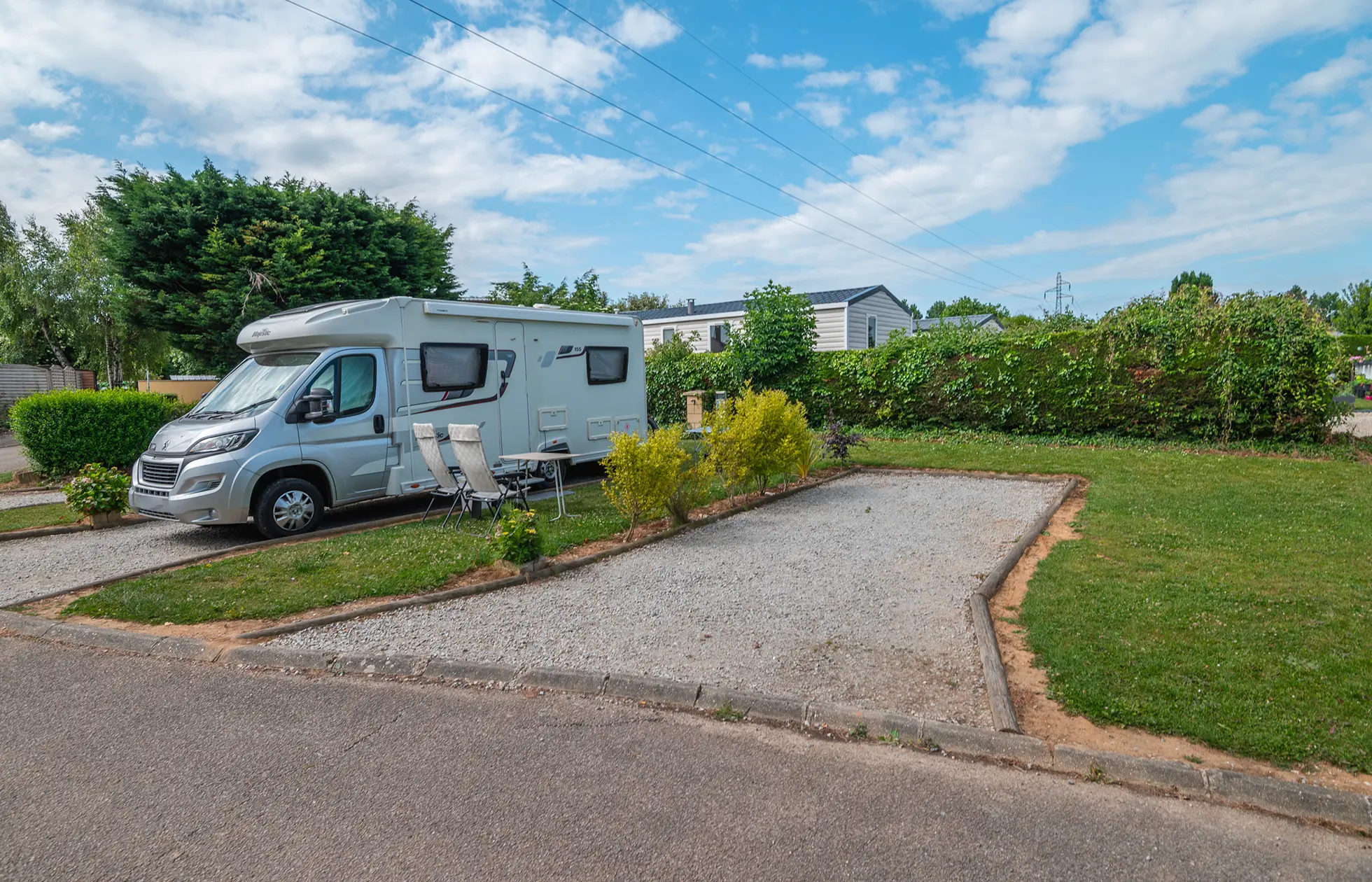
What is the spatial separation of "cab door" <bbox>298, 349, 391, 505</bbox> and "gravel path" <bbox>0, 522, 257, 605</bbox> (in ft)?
3.67

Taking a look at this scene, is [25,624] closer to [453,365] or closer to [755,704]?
[453,365]

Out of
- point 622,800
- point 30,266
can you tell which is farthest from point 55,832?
point 30,266

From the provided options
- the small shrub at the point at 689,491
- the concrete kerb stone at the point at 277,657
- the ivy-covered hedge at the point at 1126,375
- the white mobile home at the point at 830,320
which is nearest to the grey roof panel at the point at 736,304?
the white mobile home at the point at 830,320

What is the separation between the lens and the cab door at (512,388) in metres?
9.85

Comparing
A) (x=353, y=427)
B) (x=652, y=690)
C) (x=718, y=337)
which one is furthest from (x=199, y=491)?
(x=718, y=337)

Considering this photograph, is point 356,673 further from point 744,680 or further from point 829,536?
point 829,536

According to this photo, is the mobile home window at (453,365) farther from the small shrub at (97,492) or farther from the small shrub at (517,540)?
the small shrub at (97,492)

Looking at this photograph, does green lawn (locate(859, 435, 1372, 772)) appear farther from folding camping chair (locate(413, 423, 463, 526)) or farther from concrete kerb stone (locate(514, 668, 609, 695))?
folding camping chair (locate(413, 423, 463, 526))

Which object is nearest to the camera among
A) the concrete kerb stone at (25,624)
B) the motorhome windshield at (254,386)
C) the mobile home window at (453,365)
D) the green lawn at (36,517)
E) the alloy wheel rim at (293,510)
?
the concrete kerb stone at (25,624)

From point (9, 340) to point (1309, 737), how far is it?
38594mm

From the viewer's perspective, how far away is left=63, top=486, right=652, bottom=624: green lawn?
211 inches

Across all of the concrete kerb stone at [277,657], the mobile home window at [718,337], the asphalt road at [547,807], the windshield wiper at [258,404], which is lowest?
the asphalt road at [547,807]

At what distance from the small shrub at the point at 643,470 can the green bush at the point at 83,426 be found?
9442mm

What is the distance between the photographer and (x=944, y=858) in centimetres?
258
